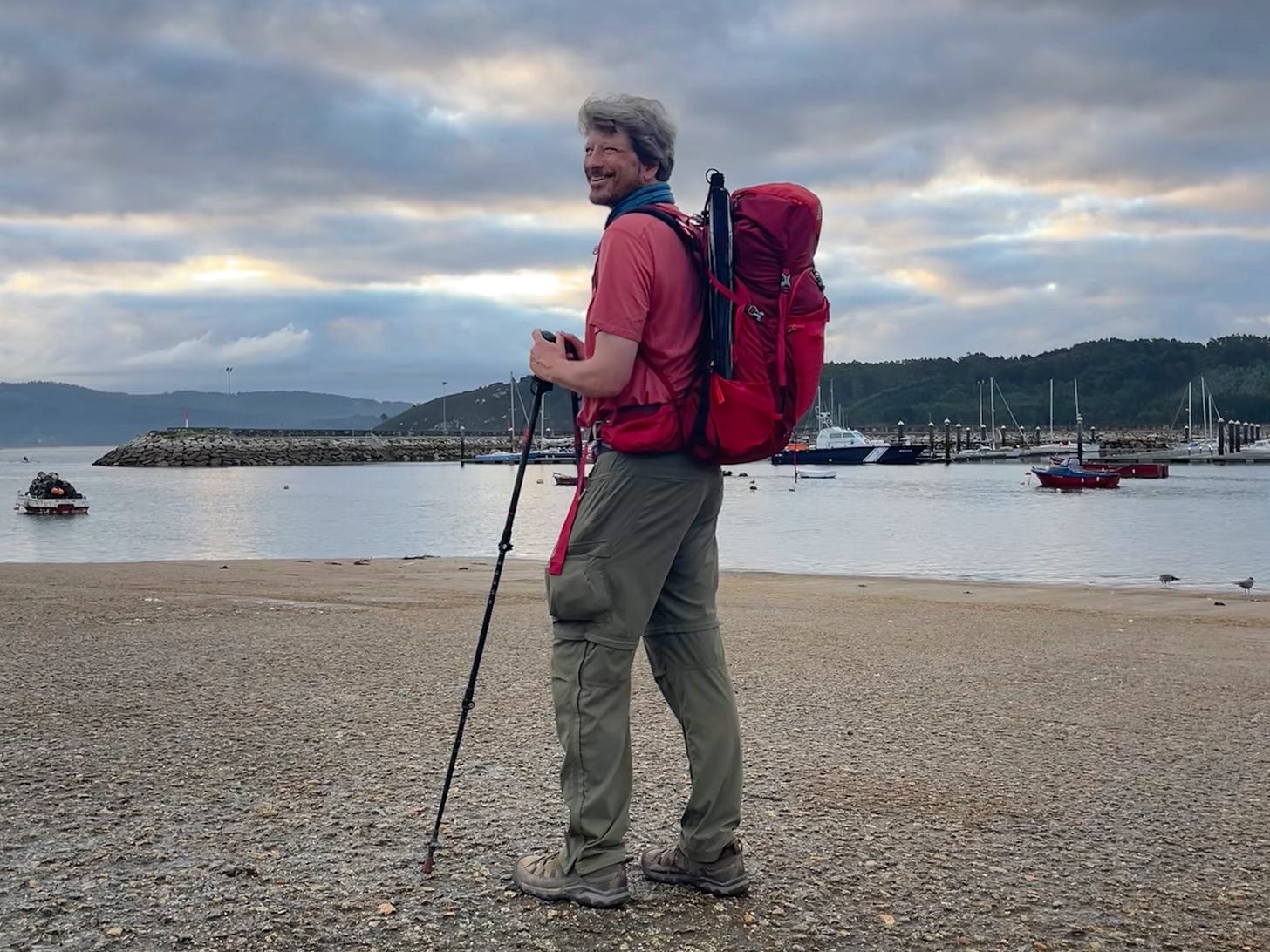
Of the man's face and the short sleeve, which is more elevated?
the man's face

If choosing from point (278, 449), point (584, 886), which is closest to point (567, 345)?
point (584, 886)

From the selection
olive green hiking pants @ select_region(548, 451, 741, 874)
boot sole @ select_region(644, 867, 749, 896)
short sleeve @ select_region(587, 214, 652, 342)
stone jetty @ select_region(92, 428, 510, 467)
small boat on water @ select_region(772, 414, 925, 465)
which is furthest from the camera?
stone jetty @ select_region(92, 428, 510, 467)

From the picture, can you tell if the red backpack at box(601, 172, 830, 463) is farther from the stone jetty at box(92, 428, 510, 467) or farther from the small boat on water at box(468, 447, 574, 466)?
the stone jetty at box(92, 428, 510, 467)

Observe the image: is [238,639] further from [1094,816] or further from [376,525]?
[376,525]

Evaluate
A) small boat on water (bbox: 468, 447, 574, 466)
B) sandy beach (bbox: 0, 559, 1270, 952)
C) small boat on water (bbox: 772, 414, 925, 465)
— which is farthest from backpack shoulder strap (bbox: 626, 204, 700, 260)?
small boat on water (bbox: 468, 447, 574, 466)

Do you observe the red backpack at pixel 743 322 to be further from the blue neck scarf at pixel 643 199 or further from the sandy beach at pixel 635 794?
the sandy beach at pixel 635 794

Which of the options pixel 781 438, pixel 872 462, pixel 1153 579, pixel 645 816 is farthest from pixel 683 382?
pixel 872 462

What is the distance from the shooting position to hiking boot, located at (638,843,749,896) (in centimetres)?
335

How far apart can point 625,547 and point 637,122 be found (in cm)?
111

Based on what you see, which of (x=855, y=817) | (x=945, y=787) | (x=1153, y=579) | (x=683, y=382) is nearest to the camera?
(x=683, y=382)

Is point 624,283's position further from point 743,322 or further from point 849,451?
point 849,451

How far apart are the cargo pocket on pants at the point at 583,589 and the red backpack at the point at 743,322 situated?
0.29 m

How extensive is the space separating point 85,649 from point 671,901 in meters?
5.57

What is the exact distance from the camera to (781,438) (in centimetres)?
332
